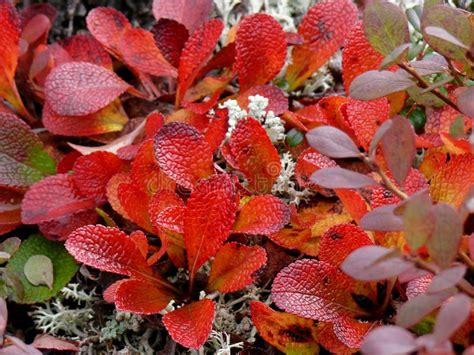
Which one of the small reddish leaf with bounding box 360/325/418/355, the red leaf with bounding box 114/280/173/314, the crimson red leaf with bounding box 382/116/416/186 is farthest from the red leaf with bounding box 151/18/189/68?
the small reddish leaf with bounding box 360/325/418/355

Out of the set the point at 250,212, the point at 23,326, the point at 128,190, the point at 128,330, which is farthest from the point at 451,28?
the point at 23,326

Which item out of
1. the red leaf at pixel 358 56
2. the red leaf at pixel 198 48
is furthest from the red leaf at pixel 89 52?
the red leaf at pixel 358 56

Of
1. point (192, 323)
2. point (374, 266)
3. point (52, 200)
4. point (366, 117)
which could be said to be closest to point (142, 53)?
point (52, 200)

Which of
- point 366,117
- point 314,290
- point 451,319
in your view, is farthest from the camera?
point 366,117

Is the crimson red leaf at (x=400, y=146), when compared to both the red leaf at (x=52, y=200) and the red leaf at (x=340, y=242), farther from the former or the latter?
the red leaf at (x=52, y=200)

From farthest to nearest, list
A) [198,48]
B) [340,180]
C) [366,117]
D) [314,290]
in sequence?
[198,48], [366,117], [314,290], [340,180]

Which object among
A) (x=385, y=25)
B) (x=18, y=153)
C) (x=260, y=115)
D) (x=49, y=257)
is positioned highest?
(x=385, y=25)

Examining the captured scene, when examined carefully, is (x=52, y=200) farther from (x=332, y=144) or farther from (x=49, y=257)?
(x=332, y=144)
